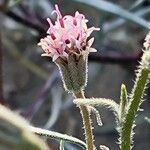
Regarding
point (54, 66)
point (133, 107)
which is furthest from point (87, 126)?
point (54, 66)

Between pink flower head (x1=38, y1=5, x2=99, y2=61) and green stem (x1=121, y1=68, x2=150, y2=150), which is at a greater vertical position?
pink flower head (x1=38, y1=5, x2=99, y2=61)

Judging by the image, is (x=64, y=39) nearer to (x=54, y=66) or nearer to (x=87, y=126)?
(x=87, y=126)

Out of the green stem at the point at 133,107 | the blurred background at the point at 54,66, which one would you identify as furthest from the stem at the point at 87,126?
the blurred background at the point at 54,66

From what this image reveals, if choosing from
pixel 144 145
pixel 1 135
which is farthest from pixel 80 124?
pixel 1 135

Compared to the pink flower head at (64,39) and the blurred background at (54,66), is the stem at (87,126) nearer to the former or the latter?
the pink flower head at (64,39)

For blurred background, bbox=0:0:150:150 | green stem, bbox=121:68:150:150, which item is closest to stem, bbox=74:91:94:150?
green stem, bbox=121:68:150:150

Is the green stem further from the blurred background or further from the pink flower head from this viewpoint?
the blurred background

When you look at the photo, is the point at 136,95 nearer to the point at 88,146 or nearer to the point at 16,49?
the point at 88,146

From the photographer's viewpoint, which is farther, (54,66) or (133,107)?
(54,66)
